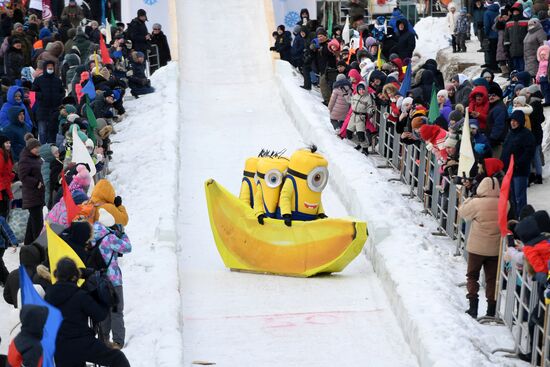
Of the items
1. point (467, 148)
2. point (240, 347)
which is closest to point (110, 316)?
point (240, 347)

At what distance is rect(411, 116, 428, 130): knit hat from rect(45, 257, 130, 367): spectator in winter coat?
7.37m

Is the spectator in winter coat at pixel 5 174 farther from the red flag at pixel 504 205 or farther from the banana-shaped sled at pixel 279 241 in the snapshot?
the red flag at pixel 504 205

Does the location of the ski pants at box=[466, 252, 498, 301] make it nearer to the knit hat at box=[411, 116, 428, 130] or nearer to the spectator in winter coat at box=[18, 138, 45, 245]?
the knit hat at box=[411, 116, 428, 130]

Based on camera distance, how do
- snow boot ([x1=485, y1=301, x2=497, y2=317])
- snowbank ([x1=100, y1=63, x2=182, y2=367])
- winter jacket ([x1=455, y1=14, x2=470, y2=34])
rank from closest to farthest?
snowbank ([x1=100, y1=63, x2=182, y2=367]) < snow boot ([x1=485, y1=301, x2=497, y2=317]) < winter jacket ([x1=455, y1=14, x2=470, y2=34])

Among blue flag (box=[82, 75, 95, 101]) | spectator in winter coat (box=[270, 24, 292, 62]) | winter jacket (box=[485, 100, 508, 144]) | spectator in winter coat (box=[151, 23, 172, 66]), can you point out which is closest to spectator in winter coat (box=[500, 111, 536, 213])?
winter jacket (box=[485, 100, 508, 144])

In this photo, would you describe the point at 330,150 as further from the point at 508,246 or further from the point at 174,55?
the point at 174,55

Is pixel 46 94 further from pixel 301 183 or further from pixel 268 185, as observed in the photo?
pixel 301 183

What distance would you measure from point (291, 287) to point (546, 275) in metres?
3.79

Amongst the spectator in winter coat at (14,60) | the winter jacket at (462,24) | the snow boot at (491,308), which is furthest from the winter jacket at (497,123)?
the winter jacket at (462,24)

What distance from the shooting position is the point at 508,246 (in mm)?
10812

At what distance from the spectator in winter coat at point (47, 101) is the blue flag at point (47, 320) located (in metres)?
10.3

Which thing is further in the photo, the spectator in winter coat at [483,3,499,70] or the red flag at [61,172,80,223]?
the spectator in winter coat at [483,3,499,70]

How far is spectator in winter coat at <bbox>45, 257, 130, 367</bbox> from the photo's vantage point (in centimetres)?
905

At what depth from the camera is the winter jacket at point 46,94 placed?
1902 centimetres
